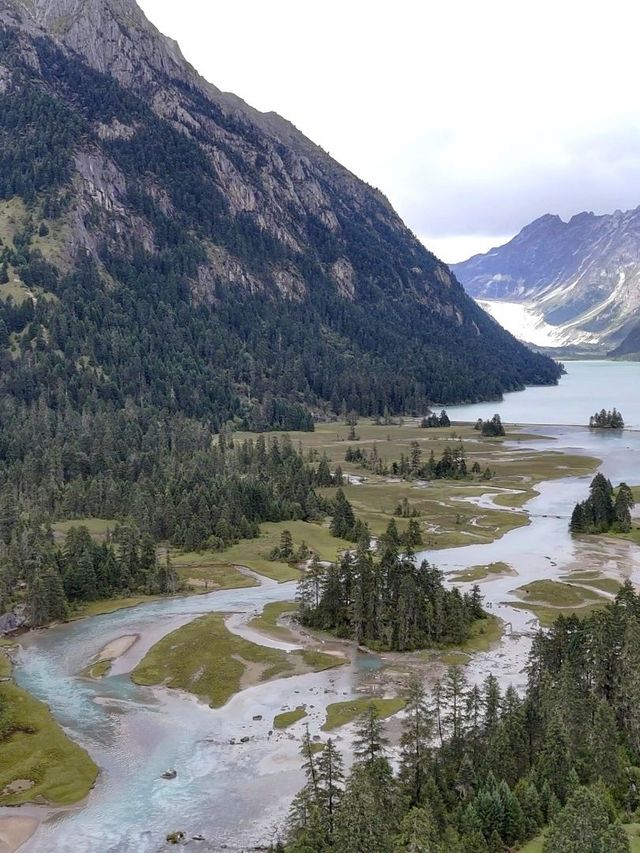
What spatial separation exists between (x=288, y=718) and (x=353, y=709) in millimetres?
6704

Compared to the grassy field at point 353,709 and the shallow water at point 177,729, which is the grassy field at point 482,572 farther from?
the grassy field at point 353,709

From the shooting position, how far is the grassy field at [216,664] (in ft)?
292

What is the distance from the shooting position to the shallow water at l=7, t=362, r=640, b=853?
2381 inches

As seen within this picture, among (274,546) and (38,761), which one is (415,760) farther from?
(274,546)

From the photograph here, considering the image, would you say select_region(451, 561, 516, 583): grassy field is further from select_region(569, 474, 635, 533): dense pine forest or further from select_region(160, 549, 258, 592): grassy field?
select_region(160, 549, 258, 592): grassy field

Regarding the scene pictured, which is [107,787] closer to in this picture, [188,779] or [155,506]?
[188,779]

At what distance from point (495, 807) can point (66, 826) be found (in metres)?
33.3

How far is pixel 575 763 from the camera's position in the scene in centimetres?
6062

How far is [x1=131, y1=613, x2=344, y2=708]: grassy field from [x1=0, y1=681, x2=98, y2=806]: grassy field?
14.5 m

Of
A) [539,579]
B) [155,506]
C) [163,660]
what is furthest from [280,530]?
[163,660]

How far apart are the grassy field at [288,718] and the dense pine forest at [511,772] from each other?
7263 millimetres

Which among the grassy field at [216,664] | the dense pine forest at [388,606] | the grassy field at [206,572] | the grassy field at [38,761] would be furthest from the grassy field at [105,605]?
the grassy field at [38,761]

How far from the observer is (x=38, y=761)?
7088cm

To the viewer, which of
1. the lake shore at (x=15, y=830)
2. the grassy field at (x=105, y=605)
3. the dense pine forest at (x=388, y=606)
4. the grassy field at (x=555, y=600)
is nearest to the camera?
the lake shore at (x=15, y=830)
